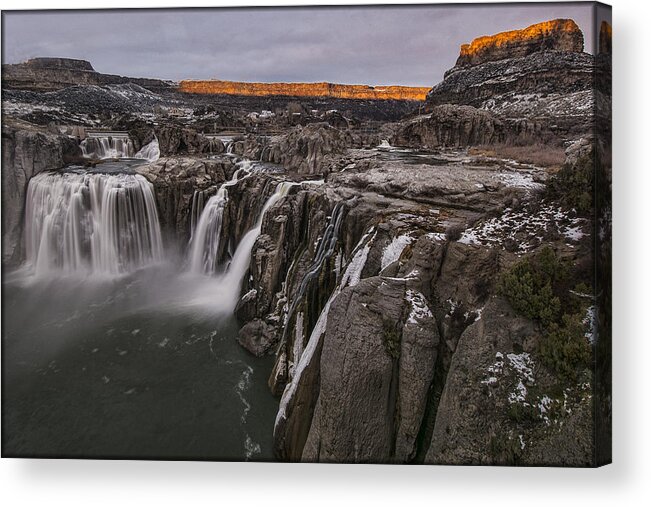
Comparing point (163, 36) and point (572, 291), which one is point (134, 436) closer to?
point (163, 36)

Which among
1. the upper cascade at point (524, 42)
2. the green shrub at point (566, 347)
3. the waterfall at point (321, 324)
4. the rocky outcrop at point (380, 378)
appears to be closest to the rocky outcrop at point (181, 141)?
the waterfall at point (321, 324)

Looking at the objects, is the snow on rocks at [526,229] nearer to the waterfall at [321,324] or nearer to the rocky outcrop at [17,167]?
the waterfall at [321,324]

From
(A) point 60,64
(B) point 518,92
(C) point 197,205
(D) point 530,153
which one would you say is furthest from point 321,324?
(A) point 60,64

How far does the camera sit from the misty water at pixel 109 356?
18.5ft

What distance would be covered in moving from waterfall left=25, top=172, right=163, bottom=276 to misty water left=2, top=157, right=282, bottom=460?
3 centimetres

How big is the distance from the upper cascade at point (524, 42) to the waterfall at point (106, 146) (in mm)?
6090

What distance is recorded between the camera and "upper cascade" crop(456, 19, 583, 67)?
5191 millimetres

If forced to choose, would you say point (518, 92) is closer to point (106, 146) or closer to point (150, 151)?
point (150, 151)

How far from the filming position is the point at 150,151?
8.12m

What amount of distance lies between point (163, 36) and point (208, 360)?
5597 mm

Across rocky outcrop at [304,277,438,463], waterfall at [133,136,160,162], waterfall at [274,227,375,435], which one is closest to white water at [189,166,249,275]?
waterfall at [133,136,160,162]

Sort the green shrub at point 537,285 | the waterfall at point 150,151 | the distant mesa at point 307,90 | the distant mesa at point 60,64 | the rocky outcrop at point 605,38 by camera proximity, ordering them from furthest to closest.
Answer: the waterfall at point 150,151 → the distant mesa at point 307,90 → the distant mesa at point 60,64 → the rocky outcrop at point 605,38 → the green shrub at point 537,285

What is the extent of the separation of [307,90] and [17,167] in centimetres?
487

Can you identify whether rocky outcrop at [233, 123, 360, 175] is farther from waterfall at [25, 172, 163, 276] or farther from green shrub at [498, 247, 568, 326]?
green shrub at [498, 247, 568, 326]
